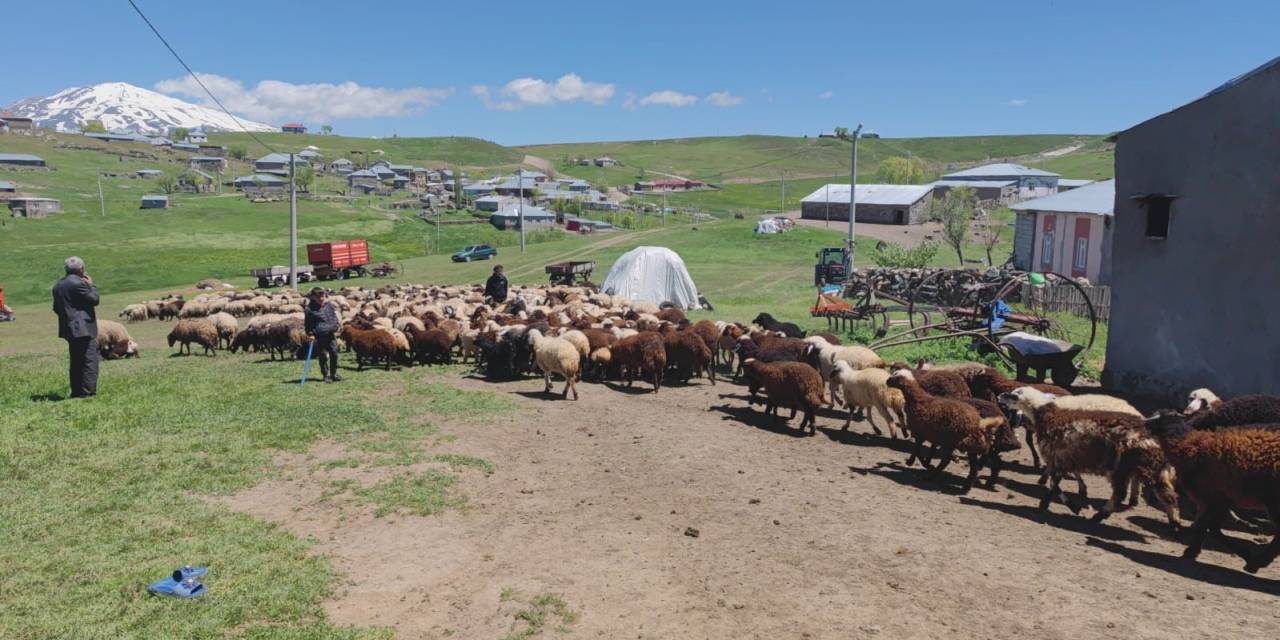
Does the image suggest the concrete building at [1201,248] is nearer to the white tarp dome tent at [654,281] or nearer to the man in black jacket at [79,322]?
the white tarp dome tent at [654,281]

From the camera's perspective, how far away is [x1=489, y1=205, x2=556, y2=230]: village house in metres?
86.4

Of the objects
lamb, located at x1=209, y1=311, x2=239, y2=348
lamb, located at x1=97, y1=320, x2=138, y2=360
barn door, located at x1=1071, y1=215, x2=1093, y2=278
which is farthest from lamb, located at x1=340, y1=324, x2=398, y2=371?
barn door, located at x1=1071, y1=215, x2=1093, y2=278

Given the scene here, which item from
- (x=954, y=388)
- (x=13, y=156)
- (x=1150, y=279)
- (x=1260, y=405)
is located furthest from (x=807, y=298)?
(x=13, y=156)

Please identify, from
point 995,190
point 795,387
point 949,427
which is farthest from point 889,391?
point 995,190

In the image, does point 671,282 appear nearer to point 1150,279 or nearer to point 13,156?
point 1150,279

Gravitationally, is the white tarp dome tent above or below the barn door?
below

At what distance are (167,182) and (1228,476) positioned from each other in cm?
13183

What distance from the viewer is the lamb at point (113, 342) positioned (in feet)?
63.9

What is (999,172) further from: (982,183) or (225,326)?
(225,326)

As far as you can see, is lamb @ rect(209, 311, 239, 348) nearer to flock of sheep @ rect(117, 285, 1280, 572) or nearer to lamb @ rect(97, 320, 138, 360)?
flock of sheep @ rect(117, 285, 1280, 572)

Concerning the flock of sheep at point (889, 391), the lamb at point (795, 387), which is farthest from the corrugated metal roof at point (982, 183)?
the lamb at point (795, 387)

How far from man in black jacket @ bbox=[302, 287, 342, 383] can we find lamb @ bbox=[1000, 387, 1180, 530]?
12.9 meters

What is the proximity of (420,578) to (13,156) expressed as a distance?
146 meters

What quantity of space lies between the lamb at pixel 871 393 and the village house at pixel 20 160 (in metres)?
142
